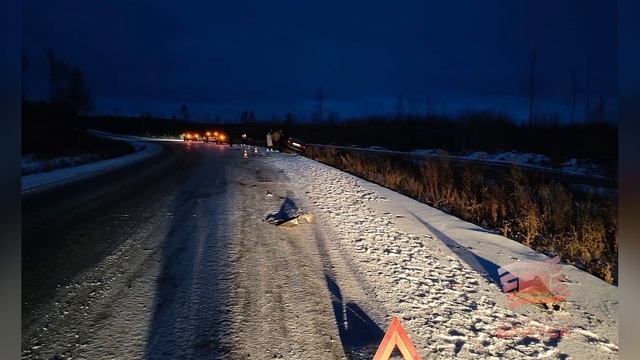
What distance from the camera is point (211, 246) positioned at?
602 centimetres

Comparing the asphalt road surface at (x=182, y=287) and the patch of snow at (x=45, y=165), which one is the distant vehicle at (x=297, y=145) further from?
the asphalt road surface at (x=182, y=287)

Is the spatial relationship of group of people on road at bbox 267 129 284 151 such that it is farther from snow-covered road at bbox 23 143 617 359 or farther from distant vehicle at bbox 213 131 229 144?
snow-covered road at bbox 23 143 617 359

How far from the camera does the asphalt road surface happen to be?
3439 mm

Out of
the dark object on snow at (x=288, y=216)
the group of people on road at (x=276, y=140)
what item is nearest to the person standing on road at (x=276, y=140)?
the group of people on road at (x=276, y=140)

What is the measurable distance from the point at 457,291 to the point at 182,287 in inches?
129

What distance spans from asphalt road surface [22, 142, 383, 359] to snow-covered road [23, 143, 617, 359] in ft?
0.06

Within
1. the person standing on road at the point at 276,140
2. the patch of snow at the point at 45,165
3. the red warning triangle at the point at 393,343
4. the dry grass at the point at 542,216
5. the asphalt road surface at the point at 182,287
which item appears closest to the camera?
the red warning triangle at the point at 393,343

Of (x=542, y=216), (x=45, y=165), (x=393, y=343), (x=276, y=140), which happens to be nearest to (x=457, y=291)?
(x=393, y=343)

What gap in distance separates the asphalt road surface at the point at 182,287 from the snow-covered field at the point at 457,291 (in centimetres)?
47

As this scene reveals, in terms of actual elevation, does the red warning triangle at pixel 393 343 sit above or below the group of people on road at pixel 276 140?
below

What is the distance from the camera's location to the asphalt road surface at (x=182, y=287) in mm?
3439

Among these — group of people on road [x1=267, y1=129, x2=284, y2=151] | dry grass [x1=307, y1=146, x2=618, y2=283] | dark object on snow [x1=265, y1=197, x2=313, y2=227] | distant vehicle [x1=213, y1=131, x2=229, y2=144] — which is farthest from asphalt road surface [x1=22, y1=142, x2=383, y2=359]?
distant vehicle [x1=213, y1=131, x2=229, y2=144]

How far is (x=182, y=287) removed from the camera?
178 inches
